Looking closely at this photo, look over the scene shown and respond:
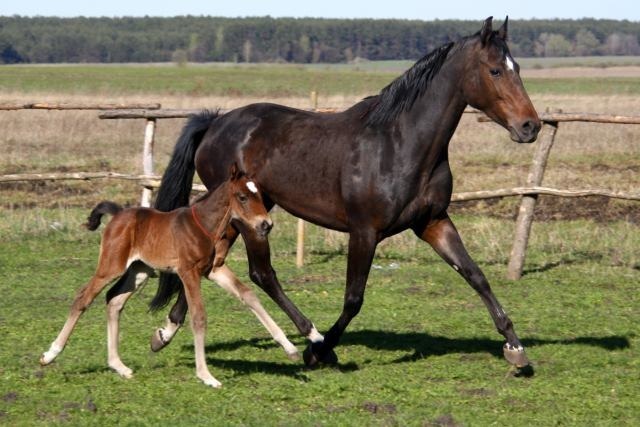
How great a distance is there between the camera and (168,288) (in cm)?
780

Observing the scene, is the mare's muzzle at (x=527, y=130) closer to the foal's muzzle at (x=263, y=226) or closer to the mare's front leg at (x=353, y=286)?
the mare's front leg at (x=353, y=286)

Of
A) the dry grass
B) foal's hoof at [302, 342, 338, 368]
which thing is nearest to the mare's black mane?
foal's hoof at [302, 342, 338, 368]

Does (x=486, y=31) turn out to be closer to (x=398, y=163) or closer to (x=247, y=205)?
(x=398, y=163)

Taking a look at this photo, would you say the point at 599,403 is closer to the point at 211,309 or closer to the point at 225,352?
the point at 225,352

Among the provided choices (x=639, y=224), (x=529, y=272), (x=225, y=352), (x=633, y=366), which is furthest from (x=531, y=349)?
(x=639, y=224)

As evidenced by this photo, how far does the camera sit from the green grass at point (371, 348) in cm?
636

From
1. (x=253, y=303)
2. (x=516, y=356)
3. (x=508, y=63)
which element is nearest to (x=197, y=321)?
(x=253, y=303)

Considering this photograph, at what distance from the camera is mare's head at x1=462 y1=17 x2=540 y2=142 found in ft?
23.1

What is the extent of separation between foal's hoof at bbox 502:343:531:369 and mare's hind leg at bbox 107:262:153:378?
232cm

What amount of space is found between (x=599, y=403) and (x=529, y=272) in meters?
5.13

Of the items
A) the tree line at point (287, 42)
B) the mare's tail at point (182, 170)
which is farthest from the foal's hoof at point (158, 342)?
the tree line at point (287, 42)

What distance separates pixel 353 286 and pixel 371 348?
0.99 meters

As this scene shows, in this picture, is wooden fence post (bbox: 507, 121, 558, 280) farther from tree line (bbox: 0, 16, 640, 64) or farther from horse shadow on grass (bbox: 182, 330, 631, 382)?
tree line (bbox: 0, 16, 640, 64)

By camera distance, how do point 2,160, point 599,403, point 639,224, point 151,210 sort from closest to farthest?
point 599,403
point 151,210
point 639,224
point 2,160
